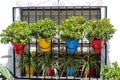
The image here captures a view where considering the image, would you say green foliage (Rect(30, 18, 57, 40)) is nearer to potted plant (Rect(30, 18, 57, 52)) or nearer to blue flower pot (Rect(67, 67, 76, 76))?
potted plant (Rect(30, 18, 57, 52))

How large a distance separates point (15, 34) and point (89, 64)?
1.12m

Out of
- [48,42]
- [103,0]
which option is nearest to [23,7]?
[48,42]

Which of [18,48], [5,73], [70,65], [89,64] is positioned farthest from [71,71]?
[5,73]

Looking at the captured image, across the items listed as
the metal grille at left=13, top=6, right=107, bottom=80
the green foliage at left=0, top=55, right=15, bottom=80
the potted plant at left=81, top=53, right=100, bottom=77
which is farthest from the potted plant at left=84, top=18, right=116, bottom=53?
the green foliage at left=0, top=55, right=15, bottom=80

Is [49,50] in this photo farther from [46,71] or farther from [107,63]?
[107,63]

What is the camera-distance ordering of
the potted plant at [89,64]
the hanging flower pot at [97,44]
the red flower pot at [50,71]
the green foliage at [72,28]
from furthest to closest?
1. the red flower pot at [50,71]
2. the potted plant at [89,64]
3. the hanging flower pot at [97,44]
4. the green foliage at [72,28]

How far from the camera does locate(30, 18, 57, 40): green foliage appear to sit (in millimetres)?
6770

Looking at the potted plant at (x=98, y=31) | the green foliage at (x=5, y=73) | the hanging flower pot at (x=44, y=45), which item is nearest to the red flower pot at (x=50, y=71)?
the hanging flower pot at (x=44, y=45)

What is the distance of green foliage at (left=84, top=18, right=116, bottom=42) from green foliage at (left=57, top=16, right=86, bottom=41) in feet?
0.29

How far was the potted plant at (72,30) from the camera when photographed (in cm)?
669

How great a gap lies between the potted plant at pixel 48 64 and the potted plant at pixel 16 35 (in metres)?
0.48

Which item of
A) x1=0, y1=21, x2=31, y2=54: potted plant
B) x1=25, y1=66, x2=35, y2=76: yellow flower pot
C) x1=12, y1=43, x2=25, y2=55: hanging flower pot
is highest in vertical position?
x1=0, y1=21, x2=31, y2=54: potted plant

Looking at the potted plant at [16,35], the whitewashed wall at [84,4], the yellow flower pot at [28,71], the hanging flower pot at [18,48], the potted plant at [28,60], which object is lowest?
the yellow flower pot at [28,71]

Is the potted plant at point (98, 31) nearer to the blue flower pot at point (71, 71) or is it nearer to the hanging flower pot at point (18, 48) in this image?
the blue flower pot at point (71, 71)
